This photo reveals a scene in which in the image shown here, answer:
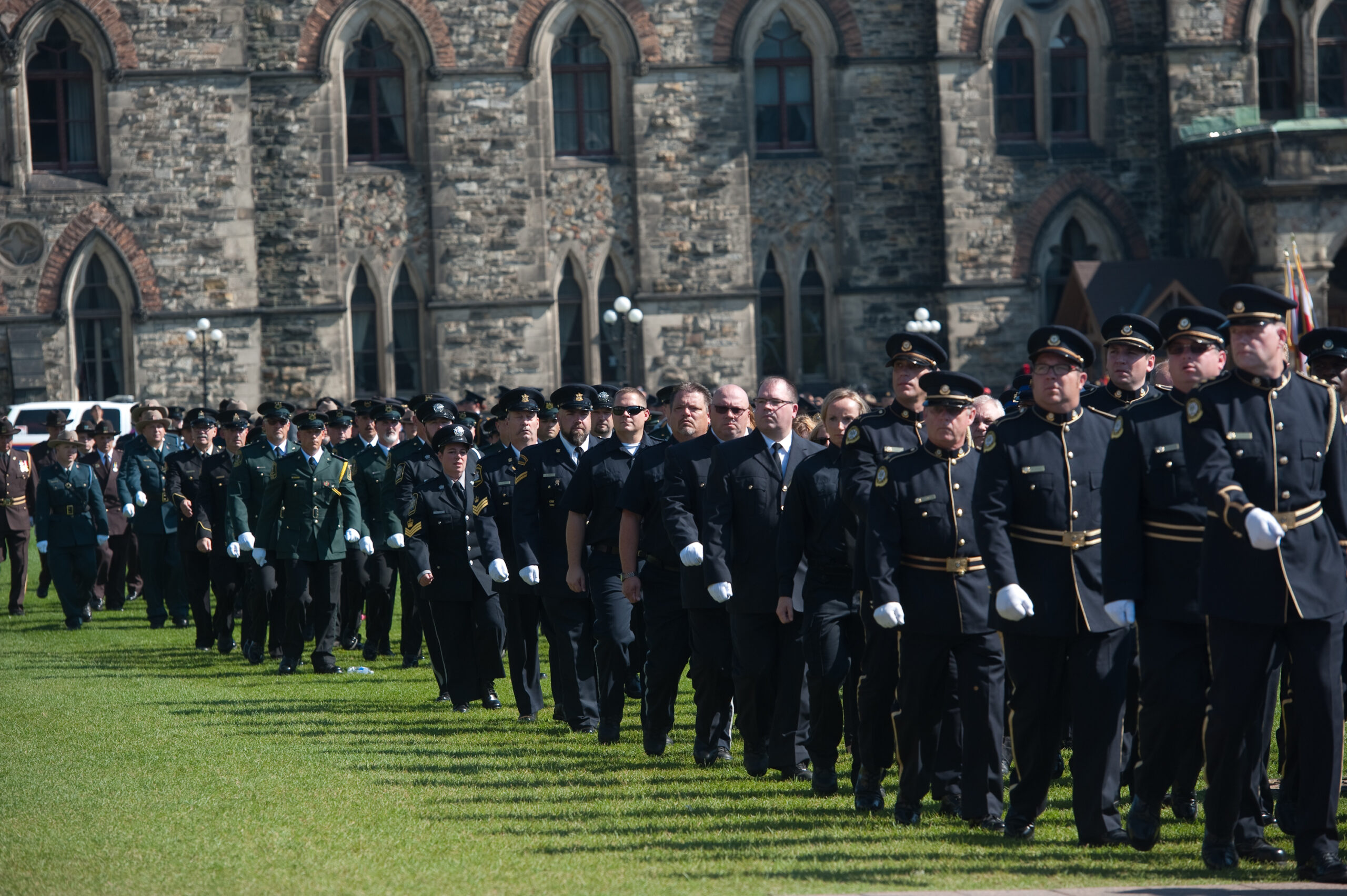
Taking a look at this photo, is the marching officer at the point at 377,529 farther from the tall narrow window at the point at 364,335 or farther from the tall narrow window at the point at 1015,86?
the tall narrow window at the point at 1015,86

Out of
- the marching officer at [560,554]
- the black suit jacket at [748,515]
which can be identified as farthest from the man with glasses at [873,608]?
the marching officer at [560,554]

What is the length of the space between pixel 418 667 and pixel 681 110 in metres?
18.5

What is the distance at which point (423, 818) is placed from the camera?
8.59 meters

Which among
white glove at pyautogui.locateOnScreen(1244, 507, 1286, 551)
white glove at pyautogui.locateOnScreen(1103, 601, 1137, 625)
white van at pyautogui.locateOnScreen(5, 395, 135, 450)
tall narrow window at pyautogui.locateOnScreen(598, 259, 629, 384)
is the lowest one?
white glove at pyautogui.locateOnScreen(1103, 601, 1137, 625)

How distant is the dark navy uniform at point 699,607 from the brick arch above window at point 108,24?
75.7 ft

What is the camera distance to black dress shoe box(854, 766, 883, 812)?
851 centimetres

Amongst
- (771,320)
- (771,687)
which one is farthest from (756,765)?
(771,320)

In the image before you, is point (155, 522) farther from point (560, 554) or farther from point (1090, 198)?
point (1090, 198)

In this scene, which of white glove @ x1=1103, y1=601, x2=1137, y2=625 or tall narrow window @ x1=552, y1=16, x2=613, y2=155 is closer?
white glove @ x1=1103, y1=601, x2=1137, y2=625

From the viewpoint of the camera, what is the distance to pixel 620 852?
25.3ft

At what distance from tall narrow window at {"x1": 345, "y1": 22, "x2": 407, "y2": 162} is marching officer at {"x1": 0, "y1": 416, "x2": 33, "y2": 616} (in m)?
12.8

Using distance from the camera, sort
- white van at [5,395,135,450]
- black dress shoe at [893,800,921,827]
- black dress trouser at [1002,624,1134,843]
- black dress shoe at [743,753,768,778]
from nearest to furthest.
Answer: black dress trouser at [1002,624,1134,843], black dress shoe at [893,800,921,827], black dress shoe at [743,753,768,778], white van at [5,395,135,450]

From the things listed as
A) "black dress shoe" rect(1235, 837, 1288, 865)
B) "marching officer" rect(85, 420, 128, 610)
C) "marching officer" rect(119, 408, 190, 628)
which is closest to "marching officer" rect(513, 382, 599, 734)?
"black dress shoe" rect(1235, 837, 1288, 865)

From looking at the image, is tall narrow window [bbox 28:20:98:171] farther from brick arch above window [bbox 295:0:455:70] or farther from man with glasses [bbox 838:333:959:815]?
man with glasses [bbox 838:333:959:815]
